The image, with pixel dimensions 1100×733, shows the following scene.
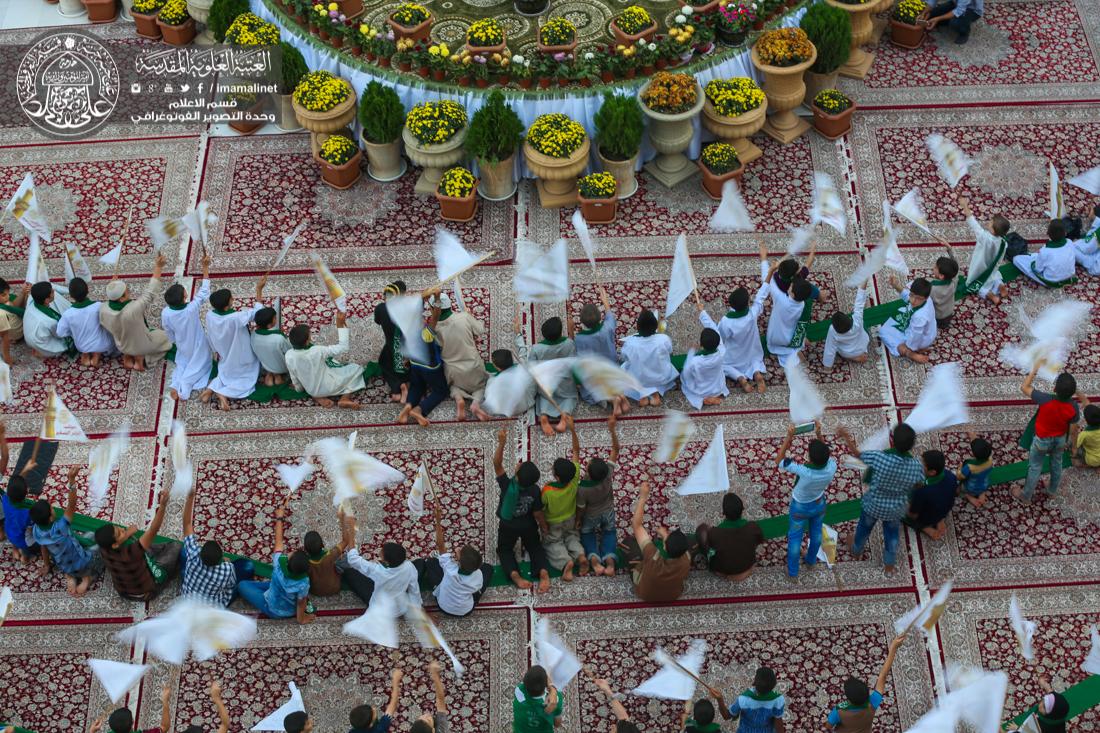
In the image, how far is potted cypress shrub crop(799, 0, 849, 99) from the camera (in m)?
12.0

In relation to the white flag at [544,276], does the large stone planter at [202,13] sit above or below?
below

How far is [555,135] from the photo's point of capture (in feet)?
37.3

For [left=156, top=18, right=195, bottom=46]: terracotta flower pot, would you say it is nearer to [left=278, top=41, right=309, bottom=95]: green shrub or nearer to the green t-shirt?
[left=278, top=41, right=309, bottom=95]: green shrub

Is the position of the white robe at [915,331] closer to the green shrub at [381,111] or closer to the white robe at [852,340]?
the white robe at [852,340]

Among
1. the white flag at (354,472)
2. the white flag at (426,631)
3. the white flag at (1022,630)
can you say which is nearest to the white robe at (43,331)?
the white flag at (354,472)

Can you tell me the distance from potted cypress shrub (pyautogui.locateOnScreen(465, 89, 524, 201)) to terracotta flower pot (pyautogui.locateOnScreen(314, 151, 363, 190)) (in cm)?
108

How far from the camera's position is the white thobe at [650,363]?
989 cm

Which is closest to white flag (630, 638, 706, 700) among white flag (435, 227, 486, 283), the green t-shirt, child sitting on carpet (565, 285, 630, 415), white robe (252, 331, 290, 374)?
the green t-shirt

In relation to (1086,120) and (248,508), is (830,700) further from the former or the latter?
(1086,120)

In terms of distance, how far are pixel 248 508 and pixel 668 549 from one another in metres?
3.10

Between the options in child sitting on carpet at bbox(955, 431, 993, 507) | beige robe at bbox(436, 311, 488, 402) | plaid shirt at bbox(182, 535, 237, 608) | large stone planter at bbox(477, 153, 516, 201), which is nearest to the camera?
plaid shirt at bbox(182, 535, 237, 608)

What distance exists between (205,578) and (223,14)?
5.94 meters

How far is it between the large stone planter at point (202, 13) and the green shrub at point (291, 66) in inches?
48.4

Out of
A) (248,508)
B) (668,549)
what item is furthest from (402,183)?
(668,549)
